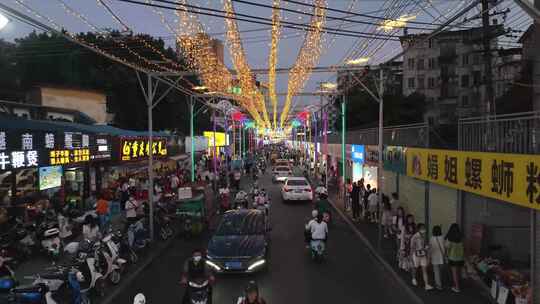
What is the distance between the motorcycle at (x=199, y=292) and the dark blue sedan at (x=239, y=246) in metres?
3.27

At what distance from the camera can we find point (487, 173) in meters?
9.86

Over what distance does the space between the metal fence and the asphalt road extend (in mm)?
4129

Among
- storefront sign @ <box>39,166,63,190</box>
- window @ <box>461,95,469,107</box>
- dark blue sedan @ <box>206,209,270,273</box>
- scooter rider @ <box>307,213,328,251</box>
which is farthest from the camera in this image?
window @ <box>461,95,469,107</box>

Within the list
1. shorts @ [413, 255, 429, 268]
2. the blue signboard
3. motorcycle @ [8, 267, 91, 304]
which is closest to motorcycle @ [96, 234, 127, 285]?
motorcycle @ [8, 267, 91, 304]

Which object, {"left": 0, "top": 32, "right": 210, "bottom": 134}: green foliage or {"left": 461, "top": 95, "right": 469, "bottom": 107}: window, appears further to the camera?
{"left": 461, "top": 95, "right": 469, "bottom": 107}: window

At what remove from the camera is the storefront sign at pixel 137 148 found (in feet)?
64.4

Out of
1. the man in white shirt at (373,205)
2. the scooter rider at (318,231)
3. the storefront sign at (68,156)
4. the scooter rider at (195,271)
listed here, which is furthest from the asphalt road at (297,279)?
the storefront sign at (68,156)

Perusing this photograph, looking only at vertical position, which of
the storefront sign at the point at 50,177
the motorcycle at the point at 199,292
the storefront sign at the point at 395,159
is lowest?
the motorcycle at the point at 199,292

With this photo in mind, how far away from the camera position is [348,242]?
16203 millimetres

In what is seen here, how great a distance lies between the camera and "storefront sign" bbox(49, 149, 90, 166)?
1436 centimetres

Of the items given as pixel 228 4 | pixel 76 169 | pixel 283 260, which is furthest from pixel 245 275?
pixel 76 169

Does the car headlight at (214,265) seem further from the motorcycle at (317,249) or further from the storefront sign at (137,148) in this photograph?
the storefront sign at (137,148)

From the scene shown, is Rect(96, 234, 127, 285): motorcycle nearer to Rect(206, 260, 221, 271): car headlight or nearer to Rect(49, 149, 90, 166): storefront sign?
Rect(206, 260, 221, 271): car headlight

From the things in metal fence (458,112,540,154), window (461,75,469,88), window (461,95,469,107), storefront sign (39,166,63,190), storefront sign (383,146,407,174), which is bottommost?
storefront sign (39,166,63,190)
